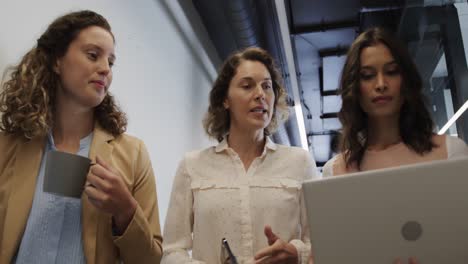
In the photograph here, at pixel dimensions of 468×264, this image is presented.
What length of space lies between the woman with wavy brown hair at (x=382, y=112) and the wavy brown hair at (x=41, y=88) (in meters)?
0.93

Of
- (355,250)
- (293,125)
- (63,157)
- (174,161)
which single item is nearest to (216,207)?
(63,157)

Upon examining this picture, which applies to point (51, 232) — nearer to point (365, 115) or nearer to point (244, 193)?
point (244, 193)

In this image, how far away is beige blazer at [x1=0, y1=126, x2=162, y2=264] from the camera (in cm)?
119

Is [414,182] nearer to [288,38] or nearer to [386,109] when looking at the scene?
[386,109]

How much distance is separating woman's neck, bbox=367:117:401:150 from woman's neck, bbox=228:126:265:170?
475 millimetres

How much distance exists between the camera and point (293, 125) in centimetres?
621

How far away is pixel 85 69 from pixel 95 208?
49 centimetres

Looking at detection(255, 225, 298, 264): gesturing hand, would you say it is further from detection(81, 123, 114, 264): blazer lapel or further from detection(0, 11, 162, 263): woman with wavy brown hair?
detection(81, 123, 114, 264): blazer lapel

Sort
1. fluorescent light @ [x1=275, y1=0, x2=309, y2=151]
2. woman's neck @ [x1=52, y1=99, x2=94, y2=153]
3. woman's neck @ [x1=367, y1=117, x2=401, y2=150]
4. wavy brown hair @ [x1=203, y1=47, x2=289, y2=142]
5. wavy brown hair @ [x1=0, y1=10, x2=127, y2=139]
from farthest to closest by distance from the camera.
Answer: fluorescent light @ [x1=275, y1=0, x2=309, y2=151], wavy brown hair @ [x1=203, y1=47, x2=289, y2=142], woman's neck @ [x1=367, y1=117, x2=401, y2=150], woman's neck @ [x1=52, y1=99, x2=94, y2=153], wavy brown hair @ [x1=0, y1=10, x2=127, y2=139]

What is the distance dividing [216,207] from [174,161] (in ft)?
4.86

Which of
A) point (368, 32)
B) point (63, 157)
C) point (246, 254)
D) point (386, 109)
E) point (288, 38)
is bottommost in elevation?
point (246, 254)

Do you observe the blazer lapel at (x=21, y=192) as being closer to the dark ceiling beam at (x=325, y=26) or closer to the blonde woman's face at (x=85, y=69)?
the blonde woman's face at (x=85, y=69)

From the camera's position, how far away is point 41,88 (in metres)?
1.36

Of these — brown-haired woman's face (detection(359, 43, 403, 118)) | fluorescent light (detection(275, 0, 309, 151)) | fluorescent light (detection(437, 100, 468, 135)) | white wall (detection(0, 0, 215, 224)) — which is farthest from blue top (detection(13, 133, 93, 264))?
fluorescent light (detection(275, 0, 309, 151))
